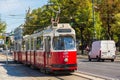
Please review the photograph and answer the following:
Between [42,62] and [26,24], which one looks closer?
[42,62]

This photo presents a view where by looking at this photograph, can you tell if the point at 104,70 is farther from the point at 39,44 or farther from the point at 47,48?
the point at 47,48

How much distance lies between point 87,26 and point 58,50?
52475mm

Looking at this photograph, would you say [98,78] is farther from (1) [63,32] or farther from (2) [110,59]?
(2) [110,59]

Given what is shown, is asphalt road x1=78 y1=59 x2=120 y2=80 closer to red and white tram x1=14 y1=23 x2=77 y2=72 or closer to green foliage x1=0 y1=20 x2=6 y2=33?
red and white tram x1=14 y1=23 x2=77 y2=72

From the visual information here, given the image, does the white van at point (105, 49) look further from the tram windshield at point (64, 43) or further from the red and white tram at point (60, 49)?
the tram windshield at point (64, 43)

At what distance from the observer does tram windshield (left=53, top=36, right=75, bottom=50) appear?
26.2 metres

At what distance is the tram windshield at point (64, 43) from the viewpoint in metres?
26.2

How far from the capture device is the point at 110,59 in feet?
161

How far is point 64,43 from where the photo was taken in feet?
85.8

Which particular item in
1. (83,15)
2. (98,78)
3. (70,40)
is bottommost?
(98,78)

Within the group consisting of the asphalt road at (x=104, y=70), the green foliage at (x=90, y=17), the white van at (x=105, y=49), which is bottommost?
the asphalt road at (x=104, y=70)

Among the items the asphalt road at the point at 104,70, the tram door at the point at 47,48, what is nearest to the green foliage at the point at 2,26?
the asphalt road at the point at 104,70

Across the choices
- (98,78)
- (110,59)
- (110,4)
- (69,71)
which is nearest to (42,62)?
(69,71)

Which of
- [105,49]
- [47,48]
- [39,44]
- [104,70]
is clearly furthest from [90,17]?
[47,48]
